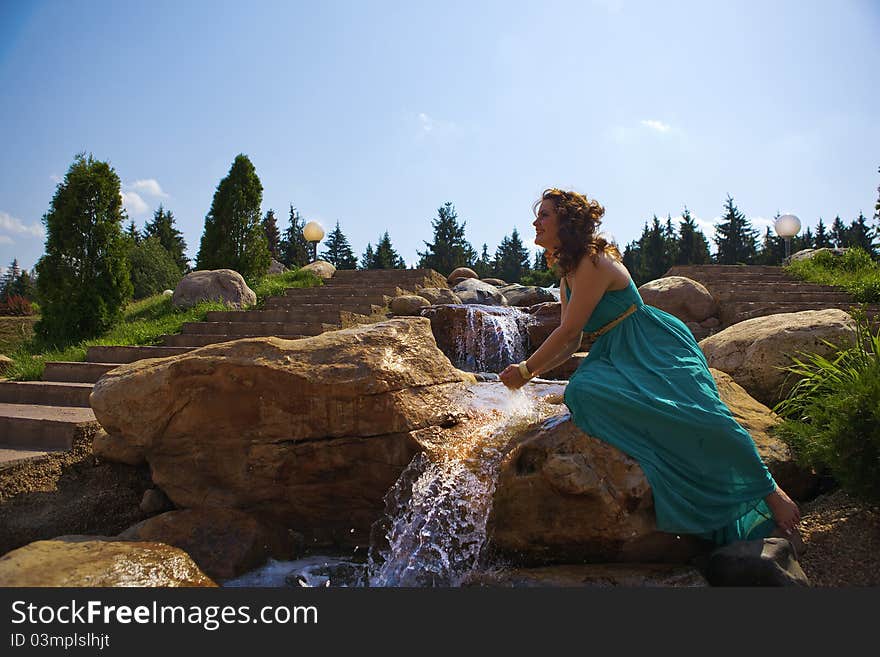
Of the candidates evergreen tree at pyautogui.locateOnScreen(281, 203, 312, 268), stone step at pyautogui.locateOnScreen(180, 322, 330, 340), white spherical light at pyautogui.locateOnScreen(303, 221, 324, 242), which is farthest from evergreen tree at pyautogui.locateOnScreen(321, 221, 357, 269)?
stone step at pyautogui.locateOnScreen(180, 322, 330, 340)

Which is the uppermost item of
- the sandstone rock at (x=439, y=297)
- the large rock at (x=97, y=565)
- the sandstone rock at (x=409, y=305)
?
the sandstone rock at (x=439, y=297)

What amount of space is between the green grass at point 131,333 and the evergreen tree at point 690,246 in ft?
105

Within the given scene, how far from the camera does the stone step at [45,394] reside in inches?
244

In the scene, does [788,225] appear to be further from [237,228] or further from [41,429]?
[41,429]

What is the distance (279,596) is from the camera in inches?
84.3

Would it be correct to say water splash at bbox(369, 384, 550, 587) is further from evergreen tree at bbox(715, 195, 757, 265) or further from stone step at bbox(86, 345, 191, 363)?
evergreen tree at bbox(715, 195, 757, 265)

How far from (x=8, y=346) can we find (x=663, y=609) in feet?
44.3

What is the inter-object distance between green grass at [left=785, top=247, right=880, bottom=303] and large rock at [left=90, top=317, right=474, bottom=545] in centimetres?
1143

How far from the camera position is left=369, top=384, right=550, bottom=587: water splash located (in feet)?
9.53

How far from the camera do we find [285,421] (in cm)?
352

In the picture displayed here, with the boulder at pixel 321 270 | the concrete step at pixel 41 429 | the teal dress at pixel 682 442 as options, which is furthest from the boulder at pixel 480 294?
the teal dress at pixel 682 442

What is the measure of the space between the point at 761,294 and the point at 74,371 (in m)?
12.4

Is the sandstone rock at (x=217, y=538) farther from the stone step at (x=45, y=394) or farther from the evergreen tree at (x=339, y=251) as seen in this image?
the evergreen tree at (x=339, y=251)

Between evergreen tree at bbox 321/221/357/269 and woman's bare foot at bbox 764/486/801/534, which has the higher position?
evergreen tree at bbox 321/221/357/269
